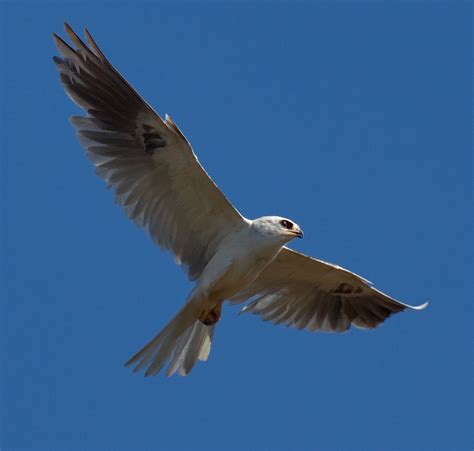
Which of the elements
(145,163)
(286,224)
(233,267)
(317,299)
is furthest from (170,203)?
(317,299)

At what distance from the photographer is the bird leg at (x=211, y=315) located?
1248 centimetres

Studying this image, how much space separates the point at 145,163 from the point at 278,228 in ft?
5.03

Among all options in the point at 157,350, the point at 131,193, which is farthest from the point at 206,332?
the point at 131,193

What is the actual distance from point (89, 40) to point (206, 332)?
10.3ft

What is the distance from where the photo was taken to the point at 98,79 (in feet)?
40.7

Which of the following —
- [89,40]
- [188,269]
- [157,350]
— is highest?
[89,40]

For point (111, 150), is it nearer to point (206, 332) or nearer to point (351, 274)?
point (206, 332)

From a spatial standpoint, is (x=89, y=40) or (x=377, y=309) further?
(x=377, y=309)

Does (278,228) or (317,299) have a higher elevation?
(317,299)

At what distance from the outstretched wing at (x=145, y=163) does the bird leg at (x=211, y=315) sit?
17.9 inches

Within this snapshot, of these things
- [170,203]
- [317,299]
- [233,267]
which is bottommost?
[233,267]

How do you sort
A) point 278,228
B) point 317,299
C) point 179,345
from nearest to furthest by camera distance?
1. point 278,228
2. point 179,345
3. point 317,299

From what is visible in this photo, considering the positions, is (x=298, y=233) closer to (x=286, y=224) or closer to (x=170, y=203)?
(x=286, y=224)

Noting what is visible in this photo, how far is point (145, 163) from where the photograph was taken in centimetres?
1256
